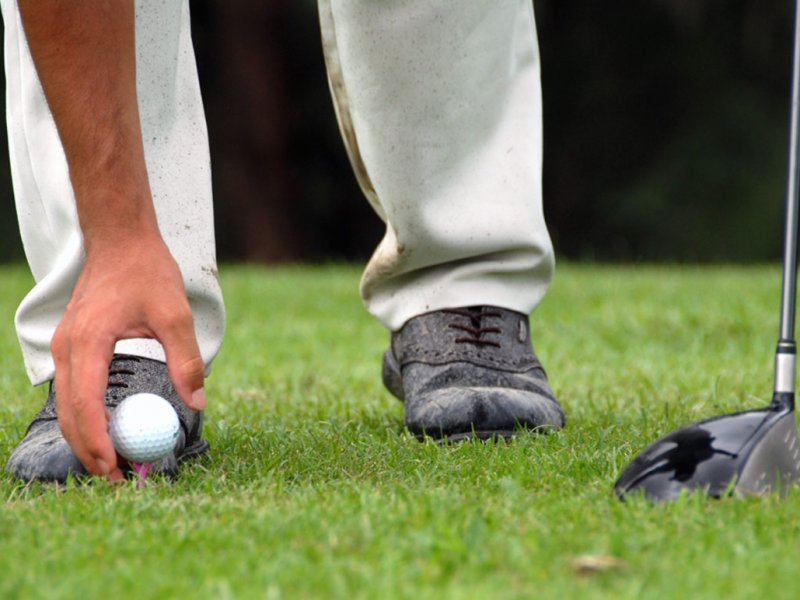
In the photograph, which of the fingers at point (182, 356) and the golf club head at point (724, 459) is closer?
the golf club head at point (724, 459)

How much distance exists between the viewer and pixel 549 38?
1411 centimetres

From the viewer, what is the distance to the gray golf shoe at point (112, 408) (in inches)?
72.5

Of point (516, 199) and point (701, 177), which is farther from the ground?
point (516, 199)

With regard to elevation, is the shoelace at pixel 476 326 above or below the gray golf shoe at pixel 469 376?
above

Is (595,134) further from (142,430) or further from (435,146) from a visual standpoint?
(142,430)

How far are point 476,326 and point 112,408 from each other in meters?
0.81

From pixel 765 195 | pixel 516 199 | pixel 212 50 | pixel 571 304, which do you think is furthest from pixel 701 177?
pixel 516 199

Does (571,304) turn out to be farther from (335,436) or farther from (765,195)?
(765,195)

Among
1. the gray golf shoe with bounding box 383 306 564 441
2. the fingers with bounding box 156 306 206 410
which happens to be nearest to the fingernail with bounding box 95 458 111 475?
the fingers with bounding box 156 306 206 410

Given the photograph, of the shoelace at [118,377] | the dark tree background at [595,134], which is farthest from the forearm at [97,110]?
the dark tree background at [595,134]

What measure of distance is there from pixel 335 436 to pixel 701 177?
1214cm

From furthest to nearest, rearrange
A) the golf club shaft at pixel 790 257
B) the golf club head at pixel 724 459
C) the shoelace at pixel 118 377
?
the shoelace at pixel 118 377, the golf club shaft at pixel 790 257, the golf club head at pixel 724 459

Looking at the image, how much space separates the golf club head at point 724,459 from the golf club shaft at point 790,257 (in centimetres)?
3

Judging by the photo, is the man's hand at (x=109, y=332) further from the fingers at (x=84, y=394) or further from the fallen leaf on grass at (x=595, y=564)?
the fallen leaf on grass at (x=595, y=564)
